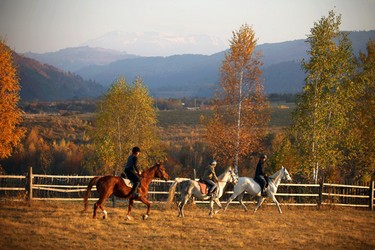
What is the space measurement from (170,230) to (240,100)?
18633 millimetres

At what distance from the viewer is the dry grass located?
14469 mm

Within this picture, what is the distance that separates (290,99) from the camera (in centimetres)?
11312

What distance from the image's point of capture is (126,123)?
137 feet

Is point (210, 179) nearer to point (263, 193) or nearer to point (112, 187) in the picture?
point (263, 193)

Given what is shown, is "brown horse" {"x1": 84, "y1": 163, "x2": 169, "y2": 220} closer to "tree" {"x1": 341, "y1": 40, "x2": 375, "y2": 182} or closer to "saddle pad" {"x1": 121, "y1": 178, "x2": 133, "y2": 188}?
"saddle pad" {"x1": 121, "y1": 178, "x2": 133, "y2": 188}

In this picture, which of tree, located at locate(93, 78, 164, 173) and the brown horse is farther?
tree, located at locate(93, 78, 164, 173)

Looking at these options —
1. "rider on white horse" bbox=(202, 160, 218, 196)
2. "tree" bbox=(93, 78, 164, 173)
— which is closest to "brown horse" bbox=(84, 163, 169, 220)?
"rider on white horse" bbox=(202, 160, 218, 196)

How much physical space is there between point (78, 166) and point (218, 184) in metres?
36.2

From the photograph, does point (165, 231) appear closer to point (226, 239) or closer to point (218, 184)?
point (226, 239)

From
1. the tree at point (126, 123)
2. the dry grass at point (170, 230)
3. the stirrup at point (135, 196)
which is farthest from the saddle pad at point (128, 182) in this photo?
the tree at point (126, 123)

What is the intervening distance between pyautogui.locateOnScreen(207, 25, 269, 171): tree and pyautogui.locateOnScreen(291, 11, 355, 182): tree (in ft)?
11.3

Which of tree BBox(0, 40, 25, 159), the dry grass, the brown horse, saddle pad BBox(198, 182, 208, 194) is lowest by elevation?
the dry grass

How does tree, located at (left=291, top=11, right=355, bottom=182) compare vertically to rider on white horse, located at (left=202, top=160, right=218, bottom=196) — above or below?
above

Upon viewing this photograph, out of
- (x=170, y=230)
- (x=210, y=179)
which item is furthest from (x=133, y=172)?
(x=210, y=179)
